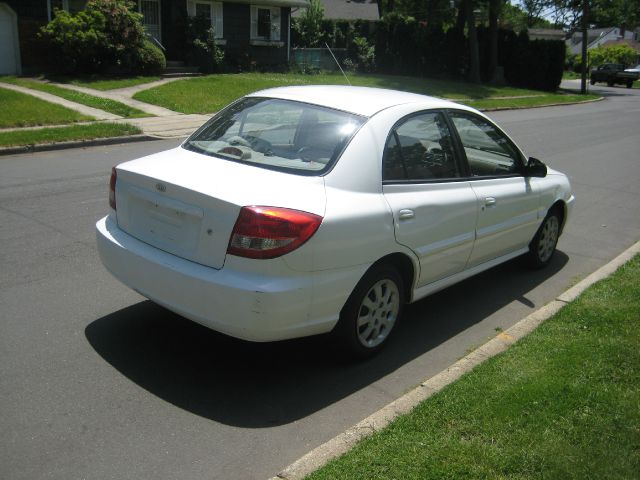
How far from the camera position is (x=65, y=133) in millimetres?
12766

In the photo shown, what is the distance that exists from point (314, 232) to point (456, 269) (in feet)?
5.73

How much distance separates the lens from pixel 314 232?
3848 mm

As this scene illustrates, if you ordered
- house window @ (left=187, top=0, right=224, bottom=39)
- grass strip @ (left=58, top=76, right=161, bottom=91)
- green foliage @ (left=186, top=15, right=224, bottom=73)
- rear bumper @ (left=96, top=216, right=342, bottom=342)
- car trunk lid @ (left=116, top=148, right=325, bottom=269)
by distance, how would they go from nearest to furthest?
1. rear bumper @ (left=96, top=216, right=342, bottom=342)
2. car trunk lid @ (left=116, top=148, right=325, bottom=269)
3. grass strip @ (left=58, top=76, right=161, bottom=91)
4. green foliage @ (left=186, top=15, right=224, bottom=73)
5. house window @ (left=187, top=0, right=224, bottom=39)

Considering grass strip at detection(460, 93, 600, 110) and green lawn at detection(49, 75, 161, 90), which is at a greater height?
green lawn at detection(49, 75, 161, 90)

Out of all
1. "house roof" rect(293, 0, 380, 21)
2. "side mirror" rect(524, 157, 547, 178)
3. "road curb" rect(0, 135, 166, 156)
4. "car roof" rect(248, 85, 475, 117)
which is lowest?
"road curb" rect(0, 135, 166, 156)

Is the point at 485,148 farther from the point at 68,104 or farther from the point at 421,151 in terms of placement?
the point at 68,104

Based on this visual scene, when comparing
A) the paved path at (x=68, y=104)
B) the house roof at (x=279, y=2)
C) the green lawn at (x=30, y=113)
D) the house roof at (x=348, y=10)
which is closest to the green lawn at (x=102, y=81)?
the paved path at (x=68, y=104)

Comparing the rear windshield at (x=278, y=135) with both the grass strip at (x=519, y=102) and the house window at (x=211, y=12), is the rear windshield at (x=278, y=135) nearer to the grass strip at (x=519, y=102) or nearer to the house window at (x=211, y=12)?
the grass strip at (x=519, y=102)

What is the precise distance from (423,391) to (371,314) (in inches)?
Result: 26.2

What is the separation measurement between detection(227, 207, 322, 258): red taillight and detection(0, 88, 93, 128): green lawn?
11442 millimetres

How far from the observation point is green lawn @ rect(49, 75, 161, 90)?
20.7 m

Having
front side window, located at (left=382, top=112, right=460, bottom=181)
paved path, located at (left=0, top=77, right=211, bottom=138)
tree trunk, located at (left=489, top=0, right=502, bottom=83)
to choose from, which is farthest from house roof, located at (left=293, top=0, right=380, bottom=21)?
front side window, located at (left=382, top=112, right=460, bottom=181)

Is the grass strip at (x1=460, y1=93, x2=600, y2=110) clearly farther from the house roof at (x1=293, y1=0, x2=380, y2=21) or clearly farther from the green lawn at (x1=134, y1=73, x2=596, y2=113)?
the house roof at (x1=293, y1=0, x2=380, y2=21)

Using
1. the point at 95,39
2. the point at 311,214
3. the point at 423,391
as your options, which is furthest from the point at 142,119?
the point at 423,391
